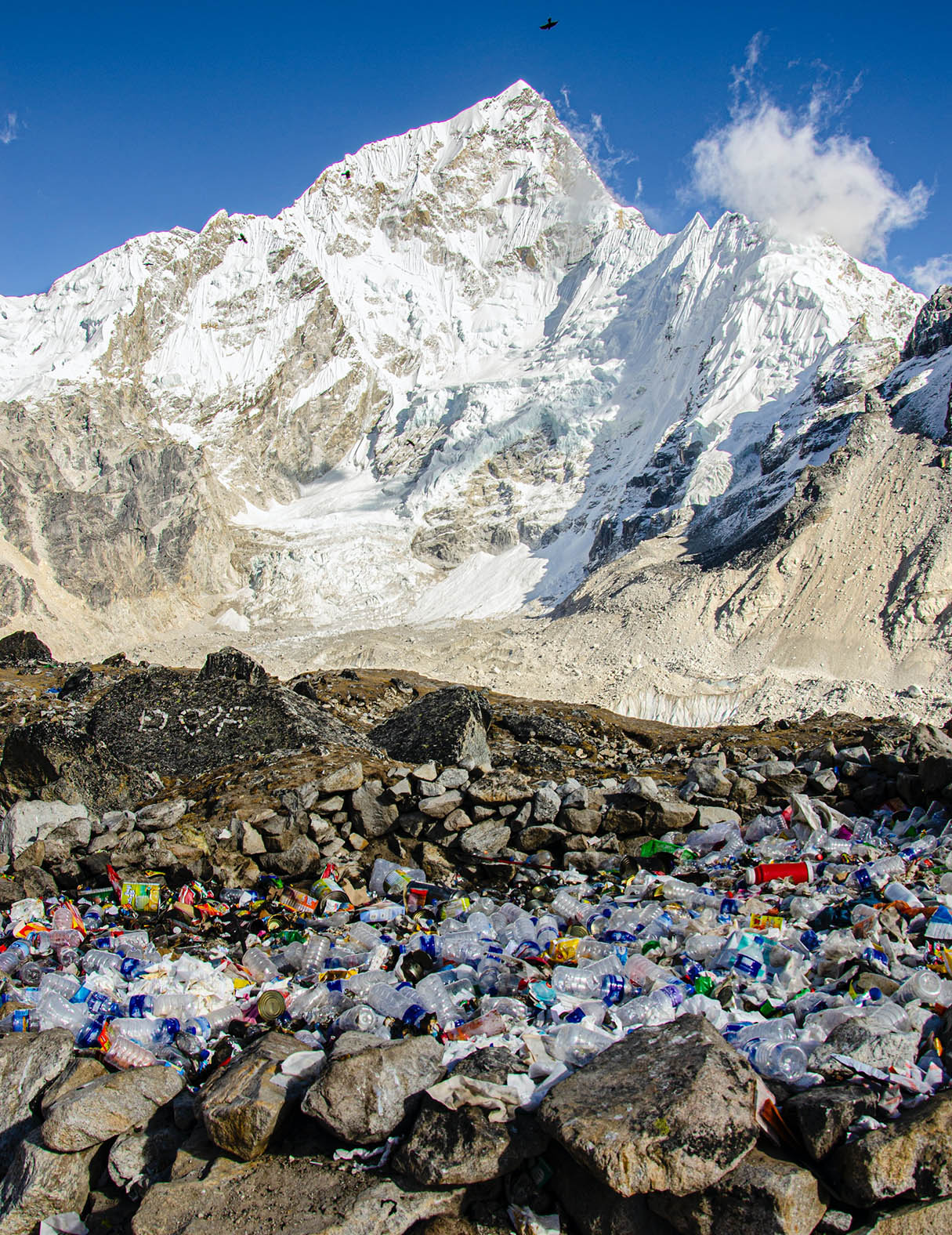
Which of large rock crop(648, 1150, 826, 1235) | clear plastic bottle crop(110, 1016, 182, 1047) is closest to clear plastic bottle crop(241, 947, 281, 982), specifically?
clear plastic bottle crop(110, 1016, 182, 1047)

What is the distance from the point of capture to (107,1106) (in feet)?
10.1

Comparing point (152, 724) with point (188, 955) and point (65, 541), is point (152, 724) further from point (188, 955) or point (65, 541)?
point (65, 541)

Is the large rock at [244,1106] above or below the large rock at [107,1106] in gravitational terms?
above

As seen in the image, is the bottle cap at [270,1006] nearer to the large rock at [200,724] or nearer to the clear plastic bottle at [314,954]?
the clear plastic bottle at [314,954]

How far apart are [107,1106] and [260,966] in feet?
4.80

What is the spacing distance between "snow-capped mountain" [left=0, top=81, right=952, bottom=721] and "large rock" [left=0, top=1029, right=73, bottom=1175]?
43352mm

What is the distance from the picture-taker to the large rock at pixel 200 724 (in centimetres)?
826

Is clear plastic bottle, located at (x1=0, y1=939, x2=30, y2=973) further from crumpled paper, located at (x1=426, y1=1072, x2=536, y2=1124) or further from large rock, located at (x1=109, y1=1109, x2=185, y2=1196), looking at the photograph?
crumpled paper, located at (x1=426, y1=1072, x2=536, y2=1124)

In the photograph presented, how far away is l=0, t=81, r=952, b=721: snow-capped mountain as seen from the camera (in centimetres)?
6381

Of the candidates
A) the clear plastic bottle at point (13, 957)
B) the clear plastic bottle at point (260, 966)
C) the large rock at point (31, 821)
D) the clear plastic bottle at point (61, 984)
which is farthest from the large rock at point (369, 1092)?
the large rock at point (31, 821)

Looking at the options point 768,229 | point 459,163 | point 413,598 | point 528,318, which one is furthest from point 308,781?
point 459,163

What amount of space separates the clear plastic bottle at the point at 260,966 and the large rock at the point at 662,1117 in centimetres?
226

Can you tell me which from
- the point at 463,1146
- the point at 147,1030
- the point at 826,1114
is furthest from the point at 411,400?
the point at 826,1114

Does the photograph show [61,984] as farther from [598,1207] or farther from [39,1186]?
[598,1207]
